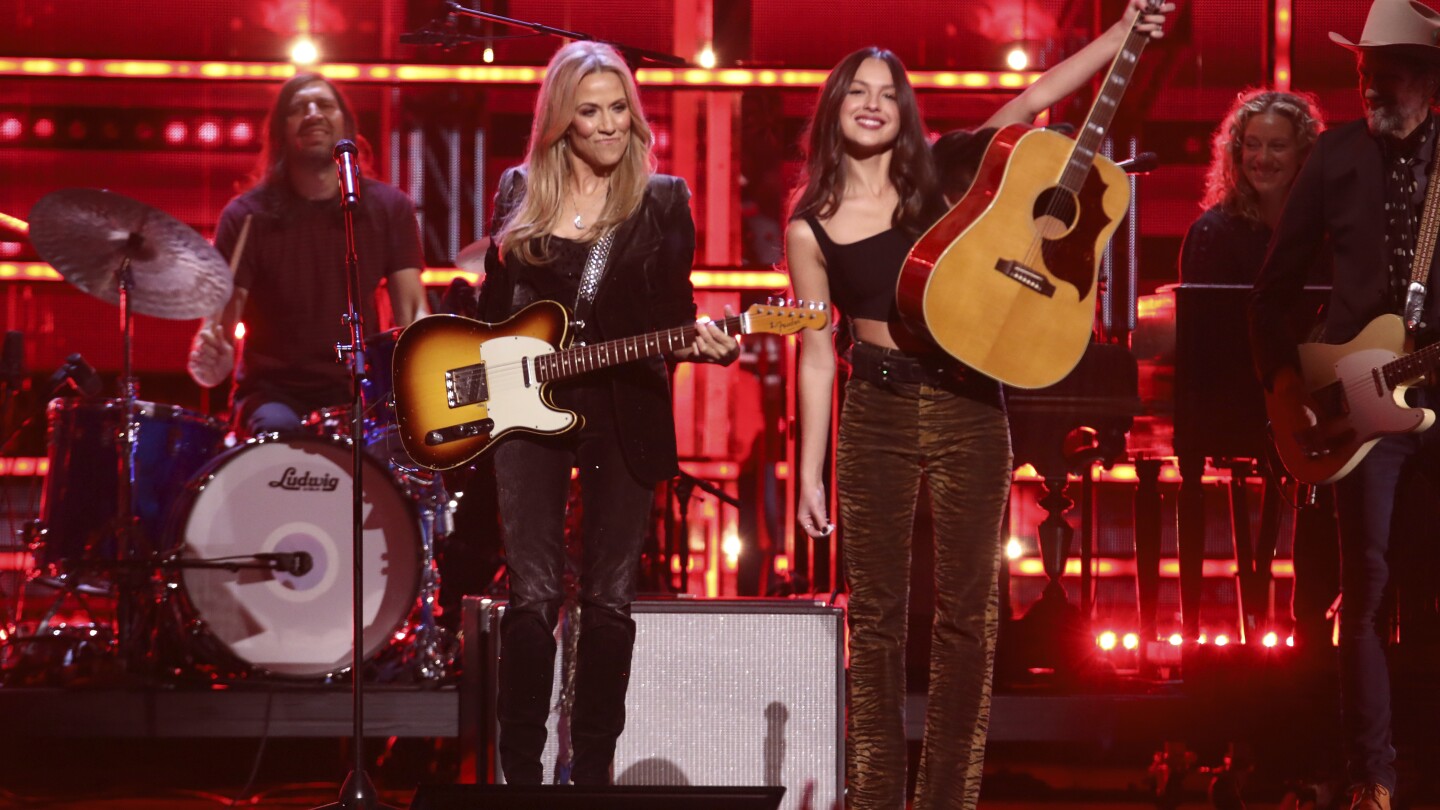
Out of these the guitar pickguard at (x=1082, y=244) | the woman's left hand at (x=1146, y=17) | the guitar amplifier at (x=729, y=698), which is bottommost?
the guitar amplifier at (x=729, y=698)

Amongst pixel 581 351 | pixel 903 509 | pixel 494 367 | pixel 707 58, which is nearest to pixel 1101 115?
pixel 903 509

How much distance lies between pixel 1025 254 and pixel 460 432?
153cm

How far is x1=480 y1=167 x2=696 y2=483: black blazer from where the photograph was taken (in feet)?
11.9

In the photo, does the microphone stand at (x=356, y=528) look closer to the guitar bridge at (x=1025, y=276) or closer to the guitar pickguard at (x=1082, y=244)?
the guitar bridge at (x=1025, y=276)

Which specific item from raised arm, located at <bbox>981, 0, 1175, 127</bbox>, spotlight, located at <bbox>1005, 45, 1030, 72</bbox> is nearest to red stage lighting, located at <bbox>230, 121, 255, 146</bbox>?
spotlight, located at <bbox>1005, 45, 1030, 72</bbox>

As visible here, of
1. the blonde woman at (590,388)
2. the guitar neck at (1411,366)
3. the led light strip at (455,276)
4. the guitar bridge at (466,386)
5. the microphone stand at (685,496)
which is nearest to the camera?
the blonde woman at (590,388)

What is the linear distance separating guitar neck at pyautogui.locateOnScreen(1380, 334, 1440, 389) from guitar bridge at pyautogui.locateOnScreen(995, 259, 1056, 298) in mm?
1176

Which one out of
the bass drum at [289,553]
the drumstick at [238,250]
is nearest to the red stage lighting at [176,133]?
the drumstick at [238,250]

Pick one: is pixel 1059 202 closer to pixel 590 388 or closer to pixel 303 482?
pixel 590 388

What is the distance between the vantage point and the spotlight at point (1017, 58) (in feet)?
25.3

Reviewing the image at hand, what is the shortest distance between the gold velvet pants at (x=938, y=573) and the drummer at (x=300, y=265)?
108 inches

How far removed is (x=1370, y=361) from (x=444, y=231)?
4.86 metres

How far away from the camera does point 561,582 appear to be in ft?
11.9

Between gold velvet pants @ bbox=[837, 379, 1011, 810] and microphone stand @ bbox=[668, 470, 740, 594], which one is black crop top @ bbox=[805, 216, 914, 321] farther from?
microphone stand @ bbox=[668, 470, 740, 594]
